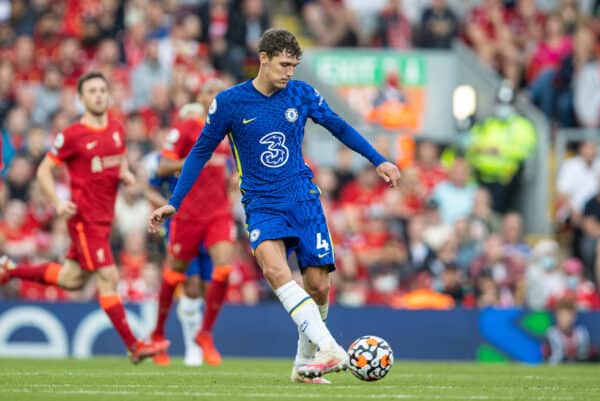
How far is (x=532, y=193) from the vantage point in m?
21.2

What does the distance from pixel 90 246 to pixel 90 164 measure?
2.53 ft

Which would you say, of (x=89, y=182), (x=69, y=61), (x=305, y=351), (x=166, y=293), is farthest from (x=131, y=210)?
(x=305, y=351)

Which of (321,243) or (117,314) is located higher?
(321,243)

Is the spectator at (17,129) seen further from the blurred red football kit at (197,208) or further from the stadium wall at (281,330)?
the blurred red football kit at (197,208)

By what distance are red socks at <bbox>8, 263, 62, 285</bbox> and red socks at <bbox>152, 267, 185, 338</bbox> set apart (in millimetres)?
1223

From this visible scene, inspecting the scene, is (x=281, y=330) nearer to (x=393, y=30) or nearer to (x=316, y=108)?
(x=393, y=30)

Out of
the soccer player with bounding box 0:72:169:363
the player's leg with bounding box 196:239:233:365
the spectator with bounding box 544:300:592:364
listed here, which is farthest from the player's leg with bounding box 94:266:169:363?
the spectator with bounding box 544:300:592:364

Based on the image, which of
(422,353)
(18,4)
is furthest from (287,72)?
(18,4)

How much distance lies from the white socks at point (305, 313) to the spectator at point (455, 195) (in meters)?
10.1

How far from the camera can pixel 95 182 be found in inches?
529

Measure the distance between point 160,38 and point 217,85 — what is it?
7.48m

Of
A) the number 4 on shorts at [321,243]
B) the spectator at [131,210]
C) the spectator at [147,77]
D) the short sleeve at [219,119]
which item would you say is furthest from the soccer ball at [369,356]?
the spectator at [147,77]

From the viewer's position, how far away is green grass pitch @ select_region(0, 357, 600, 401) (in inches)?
371

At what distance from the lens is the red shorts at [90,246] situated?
13336 millimetres
